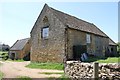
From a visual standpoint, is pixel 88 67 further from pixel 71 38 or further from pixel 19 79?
pixel 71 38

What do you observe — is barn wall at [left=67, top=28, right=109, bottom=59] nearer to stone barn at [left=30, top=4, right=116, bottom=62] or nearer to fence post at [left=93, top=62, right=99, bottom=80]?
stone barn at [left=30, top=4, right=116, bottom=62]

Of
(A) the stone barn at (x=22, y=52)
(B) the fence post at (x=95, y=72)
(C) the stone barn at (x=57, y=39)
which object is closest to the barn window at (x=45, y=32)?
(C) the stone barn at (x=57, y=39)

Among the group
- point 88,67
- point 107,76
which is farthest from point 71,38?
point 107,76

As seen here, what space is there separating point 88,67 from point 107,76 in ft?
4.98

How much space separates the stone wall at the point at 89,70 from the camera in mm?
9247

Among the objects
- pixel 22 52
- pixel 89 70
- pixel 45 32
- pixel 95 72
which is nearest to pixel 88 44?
pixel 45 32

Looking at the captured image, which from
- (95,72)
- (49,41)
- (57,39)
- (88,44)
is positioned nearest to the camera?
(95,72)

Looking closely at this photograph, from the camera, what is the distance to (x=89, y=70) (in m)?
10.7

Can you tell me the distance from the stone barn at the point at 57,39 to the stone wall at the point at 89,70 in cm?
729

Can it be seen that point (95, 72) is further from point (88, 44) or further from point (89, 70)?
point (88, 44)

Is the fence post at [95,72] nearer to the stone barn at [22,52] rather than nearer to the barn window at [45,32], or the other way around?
the barn window at [45,32]

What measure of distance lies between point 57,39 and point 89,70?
1134cm

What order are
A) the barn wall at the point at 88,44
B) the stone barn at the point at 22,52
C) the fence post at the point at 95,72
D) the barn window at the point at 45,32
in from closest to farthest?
the fence post at the point at 95,72 < the barn wall at the point at 88,44 < the barn window at the point at 45,32 < the stone barn at the point at 22,52

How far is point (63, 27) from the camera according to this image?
68.9ft
